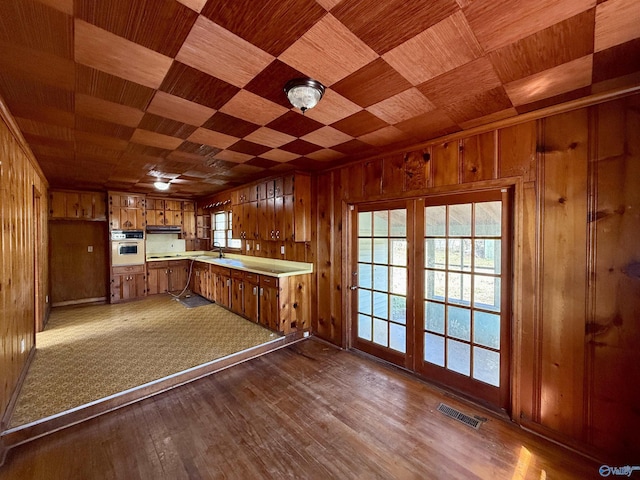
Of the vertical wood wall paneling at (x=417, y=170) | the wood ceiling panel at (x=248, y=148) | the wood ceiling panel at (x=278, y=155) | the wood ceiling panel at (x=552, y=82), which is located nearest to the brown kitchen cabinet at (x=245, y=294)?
the wood ceiling panel at (x=278, y=155)

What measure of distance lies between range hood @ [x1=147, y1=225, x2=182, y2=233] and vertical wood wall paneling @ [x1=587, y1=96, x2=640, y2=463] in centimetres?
774

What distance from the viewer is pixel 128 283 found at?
6051 millimetres

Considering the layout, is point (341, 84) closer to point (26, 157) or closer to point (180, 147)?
point (180, 147)

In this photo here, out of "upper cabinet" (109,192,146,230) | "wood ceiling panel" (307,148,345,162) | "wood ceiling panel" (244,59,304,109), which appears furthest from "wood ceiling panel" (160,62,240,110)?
"upper cabinet" (109,192,146,230)

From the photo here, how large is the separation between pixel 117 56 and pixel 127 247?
5.73 meters

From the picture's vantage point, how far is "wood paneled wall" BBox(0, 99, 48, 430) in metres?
2.05

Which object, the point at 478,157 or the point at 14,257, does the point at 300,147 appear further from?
the point at 14,257

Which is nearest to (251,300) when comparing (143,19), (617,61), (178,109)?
(178,109)

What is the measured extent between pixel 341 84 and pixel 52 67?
1.77m

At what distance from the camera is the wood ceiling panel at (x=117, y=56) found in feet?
4.41

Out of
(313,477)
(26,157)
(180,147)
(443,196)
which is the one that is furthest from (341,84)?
(26,157)

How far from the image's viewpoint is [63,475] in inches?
69.6

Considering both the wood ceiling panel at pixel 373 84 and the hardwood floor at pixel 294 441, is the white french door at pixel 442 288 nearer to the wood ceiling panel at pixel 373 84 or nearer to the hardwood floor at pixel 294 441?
the hardwood floor at pixel 294 441

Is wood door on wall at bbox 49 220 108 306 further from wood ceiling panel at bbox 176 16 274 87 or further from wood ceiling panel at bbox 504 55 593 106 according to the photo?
wood ceiling panel at bbox 504 55 593 106
